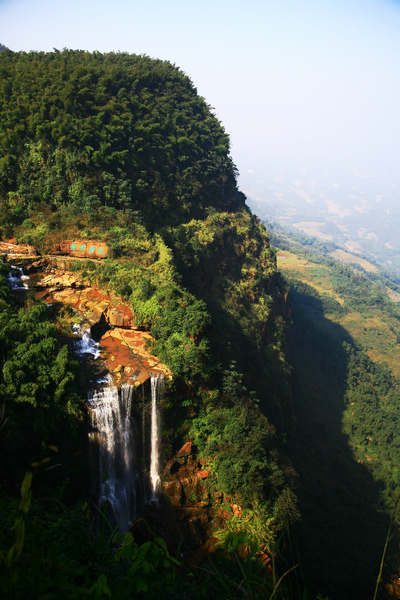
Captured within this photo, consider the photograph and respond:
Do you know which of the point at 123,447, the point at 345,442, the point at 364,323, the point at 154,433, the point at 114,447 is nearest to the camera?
the point at 114,447

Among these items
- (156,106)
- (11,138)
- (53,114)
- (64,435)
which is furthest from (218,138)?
(64,435)

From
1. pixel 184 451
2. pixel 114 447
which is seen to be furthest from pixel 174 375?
pixel 114 447

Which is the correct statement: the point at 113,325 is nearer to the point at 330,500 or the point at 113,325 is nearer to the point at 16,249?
the point at 16,249

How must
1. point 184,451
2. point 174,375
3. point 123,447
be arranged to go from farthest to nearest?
point 184,451 < point 174,375 < point 123,447

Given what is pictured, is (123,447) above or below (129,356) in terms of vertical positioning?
below

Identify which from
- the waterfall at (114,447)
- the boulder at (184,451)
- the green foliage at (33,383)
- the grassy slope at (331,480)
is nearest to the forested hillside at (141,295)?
the green foliage at (33,383)

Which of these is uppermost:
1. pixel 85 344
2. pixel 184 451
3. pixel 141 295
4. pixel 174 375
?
pixel 141 295

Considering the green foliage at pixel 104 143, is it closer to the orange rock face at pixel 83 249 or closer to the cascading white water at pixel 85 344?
the orange rock face at pixel 83 249

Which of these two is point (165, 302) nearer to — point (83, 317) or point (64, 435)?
point (83, 317)
